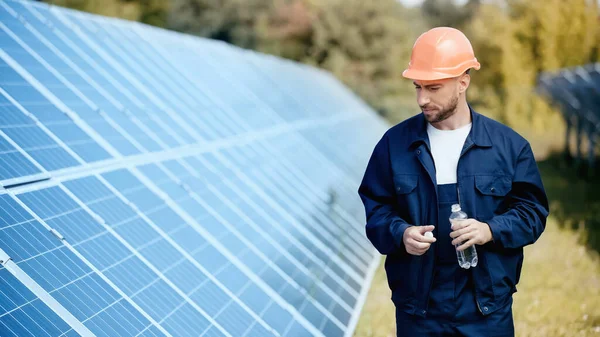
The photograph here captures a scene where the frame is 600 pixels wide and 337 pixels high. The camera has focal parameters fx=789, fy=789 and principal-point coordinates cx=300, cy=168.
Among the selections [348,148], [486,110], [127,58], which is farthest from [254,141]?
[486,110]

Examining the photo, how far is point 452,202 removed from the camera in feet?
13.2

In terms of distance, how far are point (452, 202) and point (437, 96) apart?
54 centimetres

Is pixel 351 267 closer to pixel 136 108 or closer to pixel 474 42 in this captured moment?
pixel 136 108

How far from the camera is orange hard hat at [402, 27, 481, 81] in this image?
394 cm

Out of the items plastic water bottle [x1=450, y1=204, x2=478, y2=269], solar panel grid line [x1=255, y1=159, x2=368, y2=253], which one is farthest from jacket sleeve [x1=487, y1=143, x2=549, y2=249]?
solar panel grid line [x1=255, y1=159, x2=368, y2=253]

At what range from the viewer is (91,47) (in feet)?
28.9

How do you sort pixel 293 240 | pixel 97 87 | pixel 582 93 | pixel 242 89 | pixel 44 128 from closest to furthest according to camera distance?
pixel 44 128, pixel 97 87, pixel 293 240, pixel 242 89, pixel 582 93

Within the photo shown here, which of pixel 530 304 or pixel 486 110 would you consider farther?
pixel 486 110

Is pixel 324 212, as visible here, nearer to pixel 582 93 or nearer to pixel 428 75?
pixel 428 75

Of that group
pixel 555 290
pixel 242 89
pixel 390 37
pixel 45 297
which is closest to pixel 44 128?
pixel 45 297

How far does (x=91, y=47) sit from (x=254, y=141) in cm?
251

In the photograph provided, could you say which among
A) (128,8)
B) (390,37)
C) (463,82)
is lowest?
(390,37)

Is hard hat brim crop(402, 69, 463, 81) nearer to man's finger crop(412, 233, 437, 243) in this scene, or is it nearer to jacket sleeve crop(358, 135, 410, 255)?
jacket sleeve crop(358, 135, 410, 255)

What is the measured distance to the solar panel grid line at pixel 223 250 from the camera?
21.3ft
